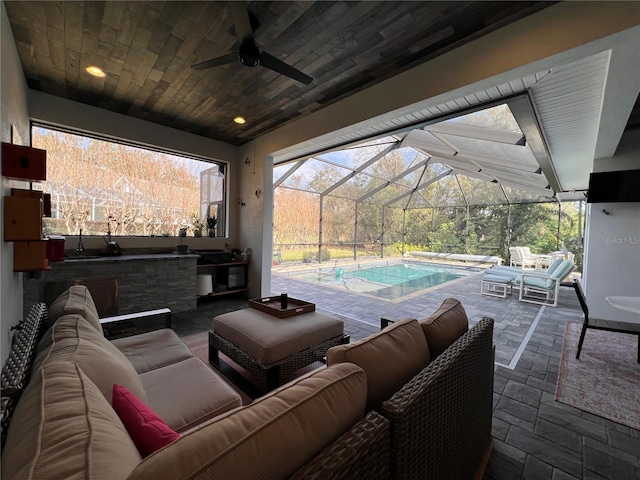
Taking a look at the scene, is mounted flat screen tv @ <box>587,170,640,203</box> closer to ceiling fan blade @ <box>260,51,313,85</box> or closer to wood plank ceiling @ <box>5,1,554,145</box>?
wood plank ceiling @ <box>5,1,554,145</box>

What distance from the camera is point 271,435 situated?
659 millimetres

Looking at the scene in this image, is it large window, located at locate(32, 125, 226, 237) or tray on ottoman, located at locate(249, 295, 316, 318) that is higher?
large window, located at locate(32, 125, 226, 237)

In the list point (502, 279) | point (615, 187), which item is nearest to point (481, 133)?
point (615, 187)

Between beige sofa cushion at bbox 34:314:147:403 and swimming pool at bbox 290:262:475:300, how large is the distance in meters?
4.79

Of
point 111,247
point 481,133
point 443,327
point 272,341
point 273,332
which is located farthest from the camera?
point 481,133

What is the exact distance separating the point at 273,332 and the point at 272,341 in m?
0.12

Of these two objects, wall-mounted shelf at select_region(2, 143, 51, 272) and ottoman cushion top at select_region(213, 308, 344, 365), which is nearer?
wall-mounted shelf at select_region(2, 143, 51, 272)

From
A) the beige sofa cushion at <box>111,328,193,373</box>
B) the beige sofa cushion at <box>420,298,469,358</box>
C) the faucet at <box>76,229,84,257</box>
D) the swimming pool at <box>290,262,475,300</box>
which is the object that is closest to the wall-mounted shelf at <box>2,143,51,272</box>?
the beige sofa cushion at <box>111,328,193,373</box>

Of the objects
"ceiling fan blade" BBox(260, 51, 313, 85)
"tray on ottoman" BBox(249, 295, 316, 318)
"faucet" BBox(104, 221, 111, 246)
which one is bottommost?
"tray on ottoman" BBox(249, 295, 316, 318)

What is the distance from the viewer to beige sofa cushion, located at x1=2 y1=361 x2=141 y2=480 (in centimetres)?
56

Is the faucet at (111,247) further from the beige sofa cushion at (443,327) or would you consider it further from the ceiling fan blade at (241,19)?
the beige sofa cushion at (443,327)

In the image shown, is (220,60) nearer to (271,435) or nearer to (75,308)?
(75,308)

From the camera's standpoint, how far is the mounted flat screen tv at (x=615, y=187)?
3.96 m

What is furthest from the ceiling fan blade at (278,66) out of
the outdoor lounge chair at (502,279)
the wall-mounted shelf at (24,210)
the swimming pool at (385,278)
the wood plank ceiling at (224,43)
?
the outdoor lounge chair at (502,279)
